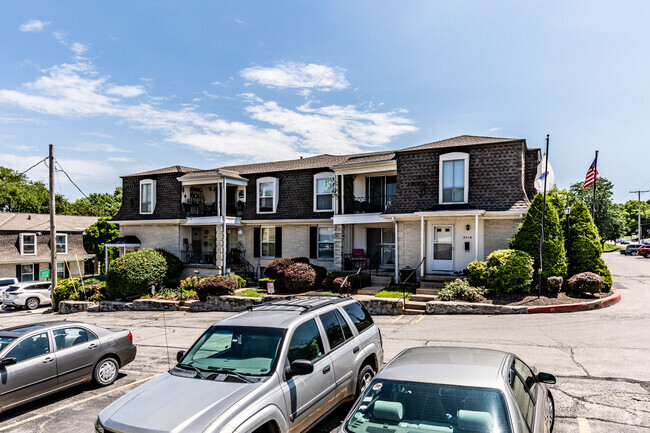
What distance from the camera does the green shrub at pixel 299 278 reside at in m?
18.9

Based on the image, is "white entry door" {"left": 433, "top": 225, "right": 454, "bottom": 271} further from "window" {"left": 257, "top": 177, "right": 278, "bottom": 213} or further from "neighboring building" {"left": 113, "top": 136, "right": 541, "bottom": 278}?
"window" {"left": 257, "top": 177, "right": 278, "bottom": 213}

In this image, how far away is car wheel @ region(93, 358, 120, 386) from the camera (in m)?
8.64

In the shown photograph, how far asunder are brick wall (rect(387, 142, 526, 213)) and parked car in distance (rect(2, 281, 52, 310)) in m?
22.3

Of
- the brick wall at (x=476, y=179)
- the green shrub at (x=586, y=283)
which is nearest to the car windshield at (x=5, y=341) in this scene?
the brick wall at (x=476, y=179)

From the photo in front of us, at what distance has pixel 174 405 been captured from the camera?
445 cm

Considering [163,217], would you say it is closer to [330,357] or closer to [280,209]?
[280,209]

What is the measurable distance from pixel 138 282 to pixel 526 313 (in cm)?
1833

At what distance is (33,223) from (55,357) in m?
33.1

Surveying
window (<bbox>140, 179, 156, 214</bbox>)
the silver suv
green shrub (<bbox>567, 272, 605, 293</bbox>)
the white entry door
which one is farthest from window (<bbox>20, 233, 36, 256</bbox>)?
green shrub (<bbox>567, 272, 605, 293</bbox>)

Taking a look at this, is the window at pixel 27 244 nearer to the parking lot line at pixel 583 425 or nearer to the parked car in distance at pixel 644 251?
the parking lot line at pixel 583 425

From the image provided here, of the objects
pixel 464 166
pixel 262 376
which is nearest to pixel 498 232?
pixel 464 166

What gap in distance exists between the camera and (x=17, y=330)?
8195 millimetres

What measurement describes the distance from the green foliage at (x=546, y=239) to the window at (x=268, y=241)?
1350 centimetres

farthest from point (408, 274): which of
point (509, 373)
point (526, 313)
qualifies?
point (509, 373)
